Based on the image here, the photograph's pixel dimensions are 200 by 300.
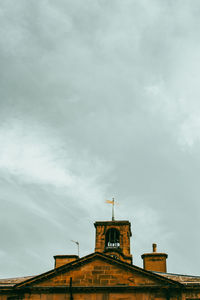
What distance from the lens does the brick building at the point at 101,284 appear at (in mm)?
27281

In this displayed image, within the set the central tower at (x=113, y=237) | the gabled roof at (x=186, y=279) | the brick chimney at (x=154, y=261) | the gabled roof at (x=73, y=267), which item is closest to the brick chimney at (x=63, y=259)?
the central tower at (x=113, y=237)

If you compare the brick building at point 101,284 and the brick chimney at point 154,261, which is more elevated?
the brick chimney at point 154,261

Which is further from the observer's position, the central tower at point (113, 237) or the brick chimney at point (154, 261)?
the central tower at point (113, 237)

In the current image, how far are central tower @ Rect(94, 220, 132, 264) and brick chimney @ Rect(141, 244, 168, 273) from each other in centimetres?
161

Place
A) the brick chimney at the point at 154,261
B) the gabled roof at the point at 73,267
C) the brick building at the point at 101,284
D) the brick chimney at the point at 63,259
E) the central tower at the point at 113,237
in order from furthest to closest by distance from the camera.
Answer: the central tower at the point at 113,237, the brick chimney at the point at 154,261, the brick chimney at the point at 63,259, the gabled roof at the point at 73,267, the brick building at the point at 101,284

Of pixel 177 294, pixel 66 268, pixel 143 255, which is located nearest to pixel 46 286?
pixel 66 268

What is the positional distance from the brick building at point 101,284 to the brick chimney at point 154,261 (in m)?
6.72

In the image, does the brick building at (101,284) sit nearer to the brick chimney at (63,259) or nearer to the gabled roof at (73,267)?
the gabled roof at (73,267)

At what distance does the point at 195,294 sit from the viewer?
26.9 m

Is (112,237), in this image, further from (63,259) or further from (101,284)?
(101,284)

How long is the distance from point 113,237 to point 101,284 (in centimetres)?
1194

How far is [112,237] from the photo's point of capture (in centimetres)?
3991

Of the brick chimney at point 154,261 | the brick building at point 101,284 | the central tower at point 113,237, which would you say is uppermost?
the central tower at point 113,237

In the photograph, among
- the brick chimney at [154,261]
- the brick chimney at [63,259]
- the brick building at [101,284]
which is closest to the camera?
the brick building at [101,284]
